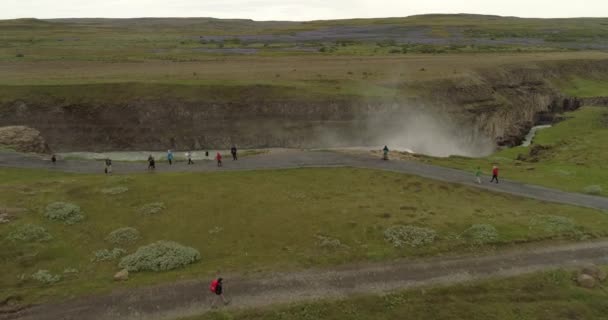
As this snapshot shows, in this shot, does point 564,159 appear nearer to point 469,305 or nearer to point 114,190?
point 469,305

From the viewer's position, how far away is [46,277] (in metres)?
26.5

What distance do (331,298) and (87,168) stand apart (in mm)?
33748

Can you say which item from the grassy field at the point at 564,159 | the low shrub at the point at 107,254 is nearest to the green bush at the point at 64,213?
the low shrub at the point at 107,254

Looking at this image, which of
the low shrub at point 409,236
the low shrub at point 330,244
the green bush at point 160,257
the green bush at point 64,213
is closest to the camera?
the green bush at point 160,257

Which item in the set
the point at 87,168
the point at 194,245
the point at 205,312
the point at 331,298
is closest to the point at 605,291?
the point at 331,298

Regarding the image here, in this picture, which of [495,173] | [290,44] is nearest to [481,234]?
[495,173]

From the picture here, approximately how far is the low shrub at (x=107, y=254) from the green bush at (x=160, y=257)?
1.06 m

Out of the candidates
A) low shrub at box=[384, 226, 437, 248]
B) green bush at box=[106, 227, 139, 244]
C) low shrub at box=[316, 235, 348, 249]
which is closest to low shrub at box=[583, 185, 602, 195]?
low shrub at box=[384, 226, 437, 248]

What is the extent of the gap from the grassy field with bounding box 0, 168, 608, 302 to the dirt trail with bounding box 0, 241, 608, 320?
1.10 meters

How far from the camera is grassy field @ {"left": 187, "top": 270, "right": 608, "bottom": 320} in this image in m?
23.0

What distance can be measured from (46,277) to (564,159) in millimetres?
54577

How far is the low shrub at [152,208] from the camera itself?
114ft

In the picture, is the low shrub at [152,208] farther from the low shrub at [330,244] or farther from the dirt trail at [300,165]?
the low shrub at [330,244]

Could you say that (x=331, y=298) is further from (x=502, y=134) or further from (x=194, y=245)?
(x=502, y=134)
